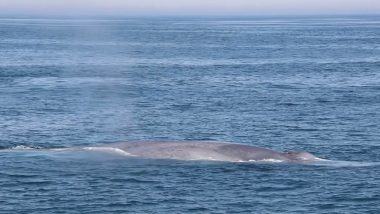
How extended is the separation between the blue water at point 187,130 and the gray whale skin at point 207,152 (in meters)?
1.04

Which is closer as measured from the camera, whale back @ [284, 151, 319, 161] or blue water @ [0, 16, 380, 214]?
blue water @ [0, 16, 380, 214]

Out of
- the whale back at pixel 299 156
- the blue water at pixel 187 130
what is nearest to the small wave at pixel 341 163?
the blue water at pixel 187 130

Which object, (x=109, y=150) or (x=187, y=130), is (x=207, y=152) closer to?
(x=109, y=150)

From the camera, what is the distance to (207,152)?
144 feet

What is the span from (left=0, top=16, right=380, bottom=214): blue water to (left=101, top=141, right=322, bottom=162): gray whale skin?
1.04 meters

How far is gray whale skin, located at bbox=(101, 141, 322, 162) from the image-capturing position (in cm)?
4322

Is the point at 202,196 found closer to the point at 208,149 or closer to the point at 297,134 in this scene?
the point at 208,149

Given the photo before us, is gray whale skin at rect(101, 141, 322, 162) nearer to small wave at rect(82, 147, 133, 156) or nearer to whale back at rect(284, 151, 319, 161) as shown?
whale back at rect(284, 151, 319, 161)

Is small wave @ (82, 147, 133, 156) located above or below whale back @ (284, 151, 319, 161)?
below

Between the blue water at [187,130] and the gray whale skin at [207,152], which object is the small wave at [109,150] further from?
the blue water at [187,130]

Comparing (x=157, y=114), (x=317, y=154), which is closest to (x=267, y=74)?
(x=157, y=114)

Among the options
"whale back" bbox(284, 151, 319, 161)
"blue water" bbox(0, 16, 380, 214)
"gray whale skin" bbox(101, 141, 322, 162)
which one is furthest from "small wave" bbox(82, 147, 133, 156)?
"whale back" bbox(284, 151, 319, 161)

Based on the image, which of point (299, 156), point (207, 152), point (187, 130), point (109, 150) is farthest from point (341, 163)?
point (187, 130)

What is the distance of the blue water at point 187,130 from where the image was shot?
35.9m
